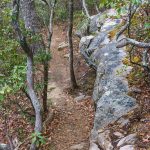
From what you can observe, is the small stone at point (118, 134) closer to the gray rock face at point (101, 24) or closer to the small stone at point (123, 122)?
the small stone at point (123, 122)

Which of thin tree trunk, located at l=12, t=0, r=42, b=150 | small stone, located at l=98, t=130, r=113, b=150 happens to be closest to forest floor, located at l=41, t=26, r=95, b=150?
small stone, located at l=98, t=130, r=113, b=150


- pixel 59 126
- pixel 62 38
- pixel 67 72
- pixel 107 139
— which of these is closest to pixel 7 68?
pixel 59 126

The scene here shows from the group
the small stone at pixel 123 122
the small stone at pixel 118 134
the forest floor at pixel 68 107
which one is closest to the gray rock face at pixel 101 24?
the forest floor at pixel 68 107

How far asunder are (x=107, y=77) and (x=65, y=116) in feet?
8.32

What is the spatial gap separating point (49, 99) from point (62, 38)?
910 cm

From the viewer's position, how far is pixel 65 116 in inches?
464

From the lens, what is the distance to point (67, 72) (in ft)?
50.9

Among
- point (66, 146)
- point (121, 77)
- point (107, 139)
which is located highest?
point (121, 77)

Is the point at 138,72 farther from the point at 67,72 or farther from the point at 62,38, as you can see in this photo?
the point at 62,38

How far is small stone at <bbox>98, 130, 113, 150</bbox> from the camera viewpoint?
7.54m

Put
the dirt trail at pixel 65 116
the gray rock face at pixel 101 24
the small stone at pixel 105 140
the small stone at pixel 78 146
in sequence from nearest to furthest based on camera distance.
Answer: the small stone at pixel 105 140 < the small stone at pixel 78 146 < the dirt trail at pixel 65 116 < the gray rock face at pixel 101 24

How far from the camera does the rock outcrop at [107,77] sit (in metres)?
8.54

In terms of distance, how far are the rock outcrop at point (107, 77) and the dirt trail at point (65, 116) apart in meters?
1.19

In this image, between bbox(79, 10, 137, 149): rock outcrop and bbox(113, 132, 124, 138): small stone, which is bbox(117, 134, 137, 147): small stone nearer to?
bbox(113, 132, 124, 138): small stone
